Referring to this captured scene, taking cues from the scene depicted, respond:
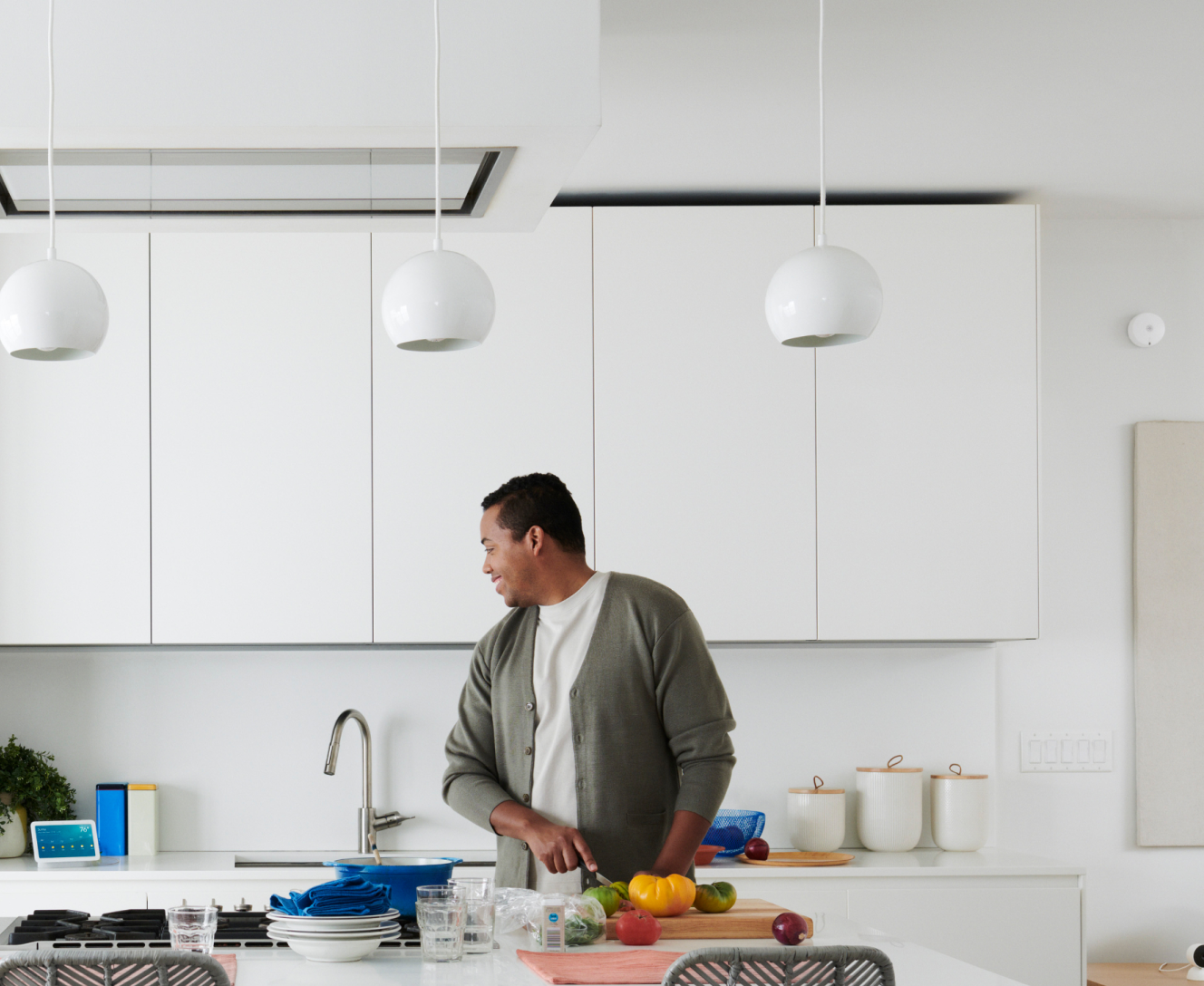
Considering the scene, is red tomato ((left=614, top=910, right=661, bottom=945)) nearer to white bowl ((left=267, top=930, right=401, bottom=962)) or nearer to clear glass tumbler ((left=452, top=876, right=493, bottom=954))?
clear glass tumbler ((left=452, top=876, right=493, bottom=954))

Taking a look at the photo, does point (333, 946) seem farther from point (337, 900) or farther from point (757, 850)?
point (757, 850)

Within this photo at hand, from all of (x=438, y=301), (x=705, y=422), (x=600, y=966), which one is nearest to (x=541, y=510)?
(x=438, y=301)

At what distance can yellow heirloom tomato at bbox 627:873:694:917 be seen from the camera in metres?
1.90

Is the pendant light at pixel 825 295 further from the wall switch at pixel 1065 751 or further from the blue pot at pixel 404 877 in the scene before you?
the wall switch at pixel 1065 751

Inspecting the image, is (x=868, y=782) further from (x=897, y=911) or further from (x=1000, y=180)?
(x=1000, y=180)

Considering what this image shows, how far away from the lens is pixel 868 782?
12.1 feet

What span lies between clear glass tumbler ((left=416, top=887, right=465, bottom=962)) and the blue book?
2138 millimetres

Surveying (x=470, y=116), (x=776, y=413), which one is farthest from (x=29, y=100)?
(x=776, y=413)

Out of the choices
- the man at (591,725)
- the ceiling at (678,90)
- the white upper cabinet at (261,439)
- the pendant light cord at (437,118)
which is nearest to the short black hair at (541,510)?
the man at (591,725)

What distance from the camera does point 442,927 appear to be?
1.75 metres

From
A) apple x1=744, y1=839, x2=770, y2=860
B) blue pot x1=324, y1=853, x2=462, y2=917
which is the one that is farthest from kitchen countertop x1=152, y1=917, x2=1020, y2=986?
apple x1=744, y1=839, x2=770, y2=860

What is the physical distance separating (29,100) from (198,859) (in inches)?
88.1

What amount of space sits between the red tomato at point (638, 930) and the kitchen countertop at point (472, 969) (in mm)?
16

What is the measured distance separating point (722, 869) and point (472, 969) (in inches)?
70.2
